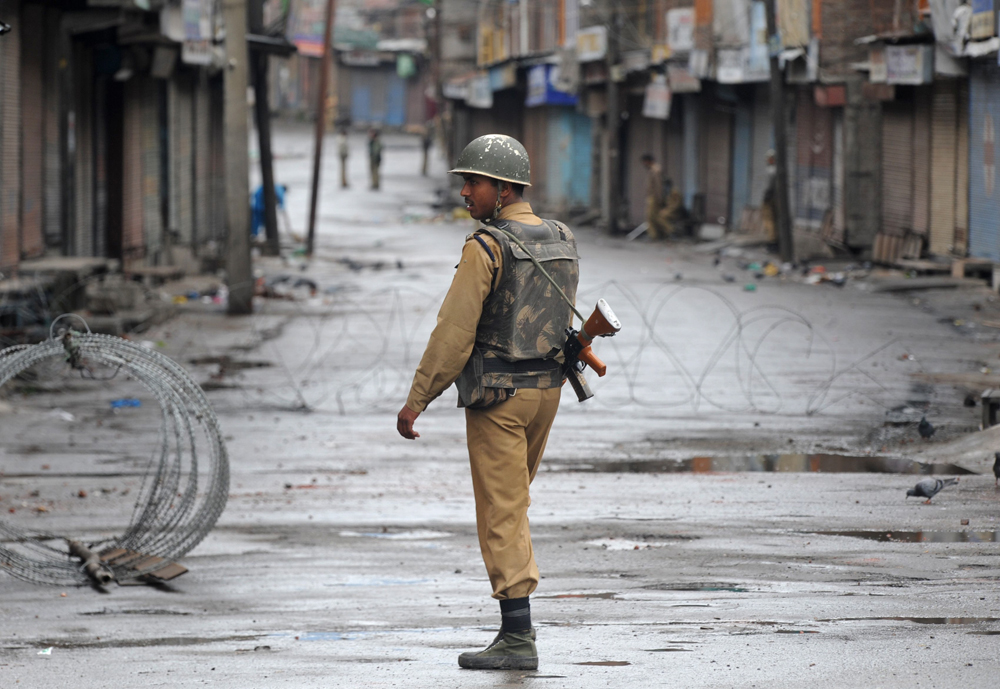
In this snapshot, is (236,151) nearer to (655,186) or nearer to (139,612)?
(139,612)

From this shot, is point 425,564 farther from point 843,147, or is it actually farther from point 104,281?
point 843,147

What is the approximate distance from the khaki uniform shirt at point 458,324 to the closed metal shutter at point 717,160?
2632cm

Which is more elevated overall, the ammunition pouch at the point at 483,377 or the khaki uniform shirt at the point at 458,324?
the khaki uniform shirt at the point at 458,324

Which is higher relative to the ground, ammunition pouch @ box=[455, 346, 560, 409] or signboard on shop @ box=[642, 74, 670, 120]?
signboard on shop @ box=[642, 74, 670, 120]

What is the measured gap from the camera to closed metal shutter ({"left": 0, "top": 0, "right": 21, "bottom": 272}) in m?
14.6

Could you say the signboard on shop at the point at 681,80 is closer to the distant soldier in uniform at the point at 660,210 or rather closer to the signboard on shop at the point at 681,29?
the signboard on shop at the point at 681,29

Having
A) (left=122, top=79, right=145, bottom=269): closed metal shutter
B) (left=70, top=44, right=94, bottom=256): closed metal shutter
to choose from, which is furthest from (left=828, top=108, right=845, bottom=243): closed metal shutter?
(left=70, top=44, right=94, bottom=256): closed metal shutter

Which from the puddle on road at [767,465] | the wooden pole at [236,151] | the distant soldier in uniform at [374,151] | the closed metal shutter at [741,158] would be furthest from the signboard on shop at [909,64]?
the distant soldier in uniform at [374,151]

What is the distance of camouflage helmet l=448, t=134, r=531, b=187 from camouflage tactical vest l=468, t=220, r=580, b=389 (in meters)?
0.17

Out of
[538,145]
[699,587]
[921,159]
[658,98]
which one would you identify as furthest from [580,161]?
[699,587]

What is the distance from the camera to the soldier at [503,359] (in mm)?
4730

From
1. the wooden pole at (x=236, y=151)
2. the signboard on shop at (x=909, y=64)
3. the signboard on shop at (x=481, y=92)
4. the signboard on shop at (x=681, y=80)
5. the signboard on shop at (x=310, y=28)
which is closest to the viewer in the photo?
the wooden pole at (x=236, y=151)

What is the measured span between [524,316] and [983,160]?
641 inches

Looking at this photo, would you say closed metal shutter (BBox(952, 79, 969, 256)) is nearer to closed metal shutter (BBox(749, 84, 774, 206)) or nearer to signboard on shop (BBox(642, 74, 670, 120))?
closed metal shutter (BBox(749, 84, 774, 206))
